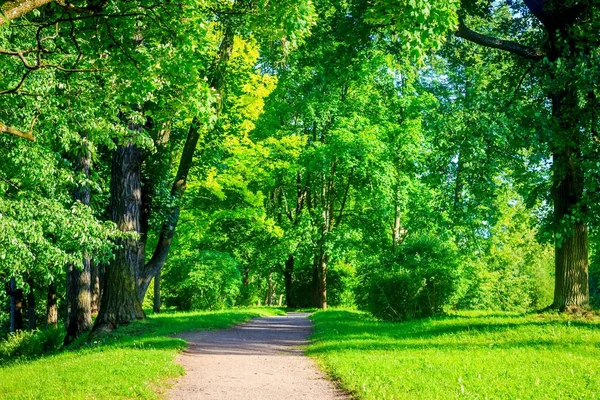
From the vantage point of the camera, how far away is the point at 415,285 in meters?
19.4

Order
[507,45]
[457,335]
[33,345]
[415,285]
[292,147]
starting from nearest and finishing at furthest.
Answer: [457,335], [507,45], [33,345], [415,285], [292,147]

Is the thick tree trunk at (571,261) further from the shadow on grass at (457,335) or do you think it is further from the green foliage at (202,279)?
the green foliage at (202,279)

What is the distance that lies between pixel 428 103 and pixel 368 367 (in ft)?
83.2

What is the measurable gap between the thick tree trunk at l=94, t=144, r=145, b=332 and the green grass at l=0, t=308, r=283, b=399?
931 millimetres

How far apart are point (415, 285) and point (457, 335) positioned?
17.1 ft

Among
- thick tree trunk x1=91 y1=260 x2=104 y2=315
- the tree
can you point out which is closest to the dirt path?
the tree

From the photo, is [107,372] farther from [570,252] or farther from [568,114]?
[570,252]

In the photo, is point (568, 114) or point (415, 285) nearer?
point (568, 114)

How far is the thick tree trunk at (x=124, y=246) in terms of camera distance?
15.7 m

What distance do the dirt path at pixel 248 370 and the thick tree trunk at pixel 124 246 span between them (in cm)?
182

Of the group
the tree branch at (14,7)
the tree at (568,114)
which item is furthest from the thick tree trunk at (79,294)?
the tree branch at (14,7)

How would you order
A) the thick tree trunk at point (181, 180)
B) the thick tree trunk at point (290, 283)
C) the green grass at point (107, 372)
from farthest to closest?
the thick tree trunk at point (290, 283) → the thick tree trunk at point (181, 180) → the green grass at point (107, 372)

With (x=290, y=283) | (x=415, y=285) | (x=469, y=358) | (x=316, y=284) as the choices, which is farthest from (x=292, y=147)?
(x=469, y=358)

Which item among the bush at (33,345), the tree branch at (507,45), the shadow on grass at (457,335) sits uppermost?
the tree branch at (507,45)
